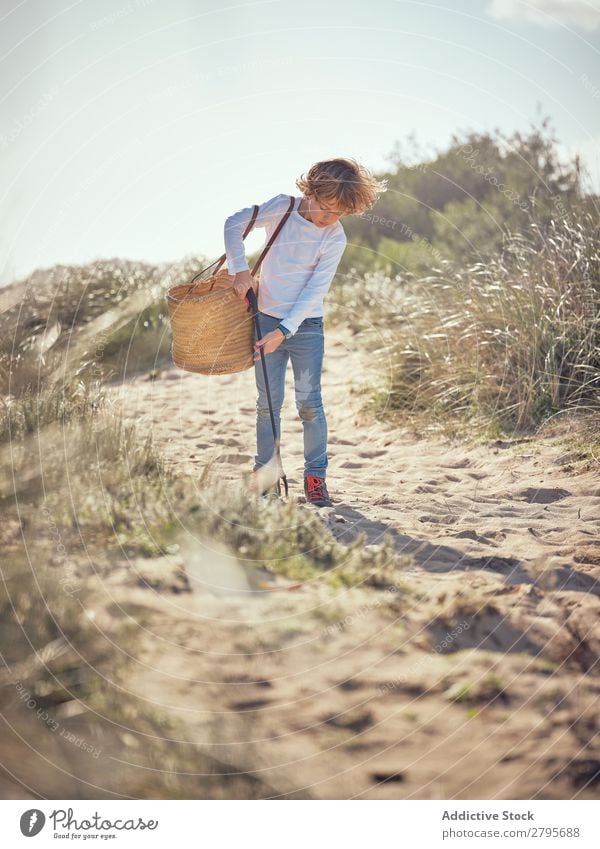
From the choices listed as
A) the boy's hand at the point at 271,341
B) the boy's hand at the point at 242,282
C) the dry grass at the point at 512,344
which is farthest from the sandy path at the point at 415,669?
the dry grass at the point at 512,344

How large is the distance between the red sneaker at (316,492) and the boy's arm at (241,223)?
3.95 ft

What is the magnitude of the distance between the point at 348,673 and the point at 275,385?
2.04 meters

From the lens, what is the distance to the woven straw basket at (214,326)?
3973mm

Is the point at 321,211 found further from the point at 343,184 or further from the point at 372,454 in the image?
the point at 372,454

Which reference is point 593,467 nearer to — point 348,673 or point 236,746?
point 348,673

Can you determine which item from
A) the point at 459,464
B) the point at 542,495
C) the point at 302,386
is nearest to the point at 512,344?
the point at 459,464

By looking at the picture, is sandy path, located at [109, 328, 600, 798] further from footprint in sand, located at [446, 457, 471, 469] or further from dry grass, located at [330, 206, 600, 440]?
dry grass, located at [330, 206, 600, 440]

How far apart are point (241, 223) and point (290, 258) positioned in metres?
0.30

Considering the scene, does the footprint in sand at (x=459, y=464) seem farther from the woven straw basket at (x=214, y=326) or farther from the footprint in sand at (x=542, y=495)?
the woven straw basket at (x=214, y=326)

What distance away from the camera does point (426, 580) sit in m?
3.36

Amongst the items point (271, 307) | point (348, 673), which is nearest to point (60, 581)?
point (348, 673)

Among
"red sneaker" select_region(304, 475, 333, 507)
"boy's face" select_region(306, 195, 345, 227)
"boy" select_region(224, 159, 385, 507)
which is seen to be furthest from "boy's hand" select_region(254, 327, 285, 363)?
"red sneaker" select_region(304, 475, 333, 507)

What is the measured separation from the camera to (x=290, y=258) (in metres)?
4.05

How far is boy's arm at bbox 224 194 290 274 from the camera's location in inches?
155
